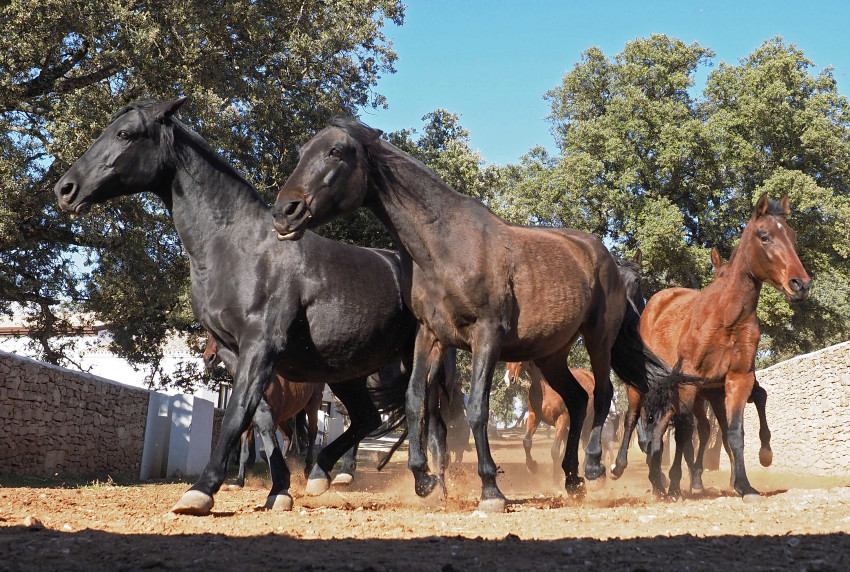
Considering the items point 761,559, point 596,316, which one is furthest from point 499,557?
point 596,316

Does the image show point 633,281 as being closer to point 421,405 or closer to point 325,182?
point 421,405

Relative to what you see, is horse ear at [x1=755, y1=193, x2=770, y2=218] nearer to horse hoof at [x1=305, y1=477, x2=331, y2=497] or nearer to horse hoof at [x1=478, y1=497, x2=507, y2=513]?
horse hoof at [x1=478, y1=497, x2=507, y2=513]

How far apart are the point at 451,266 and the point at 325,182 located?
113cm

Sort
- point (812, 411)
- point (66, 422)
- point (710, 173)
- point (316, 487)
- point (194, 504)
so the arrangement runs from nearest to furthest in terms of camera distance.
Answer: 1. point (194, 504)
2. point (316, 487)
3. point (66, 422)
4. point (812, 411)
5. point (710, 173)

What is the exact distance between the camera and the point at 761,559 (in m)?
3.63

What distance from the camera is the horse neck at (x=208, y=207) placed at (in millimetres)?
6199

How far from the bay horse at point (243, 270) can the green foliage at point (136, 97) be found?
685cm

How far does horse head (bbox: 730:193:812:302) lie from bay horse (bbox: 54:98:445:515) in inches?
148

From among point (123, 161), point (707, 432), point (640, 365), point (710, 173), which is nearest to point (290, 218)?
point (123, 161)

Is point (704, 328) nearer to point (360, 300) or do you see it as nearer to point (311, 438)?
point (360, 300)

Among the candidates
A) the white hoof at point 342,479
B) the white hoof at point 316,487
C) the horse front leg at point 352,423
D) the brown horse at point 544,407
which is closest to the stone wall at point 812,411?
the brown horse at point 544,407

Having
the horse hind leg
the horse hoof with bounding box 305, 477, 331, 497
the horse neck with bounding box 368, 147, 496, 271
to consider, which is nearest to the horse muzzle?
the horse neck with bounding box 368, 147, 496, 271

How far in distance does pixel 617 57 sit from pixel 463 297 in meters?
29.6

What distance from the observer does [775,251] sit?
789 cm
